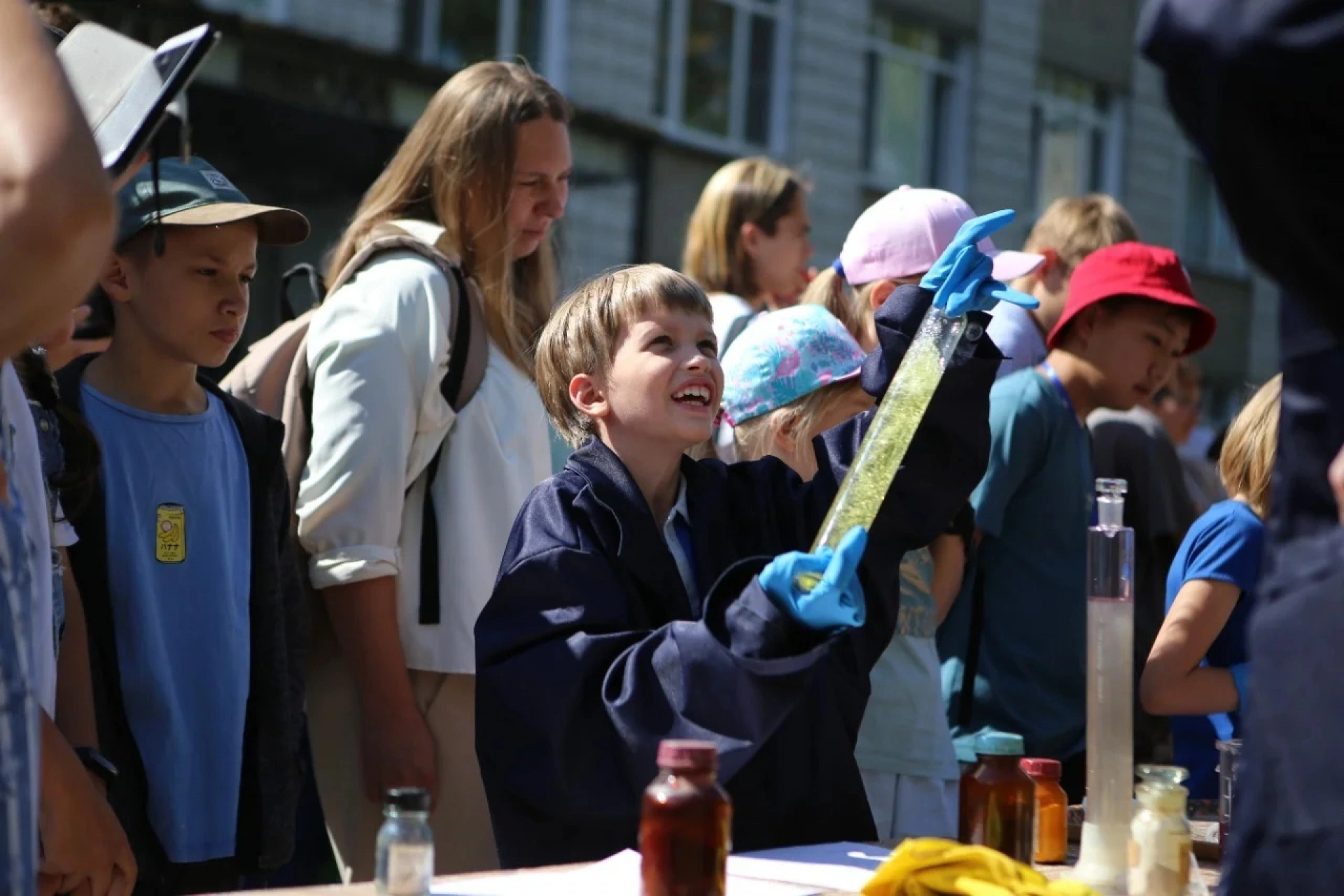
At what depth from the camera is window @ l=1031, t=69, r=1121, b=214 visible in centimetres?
1705

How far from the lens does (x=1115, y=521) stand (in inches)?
84.9

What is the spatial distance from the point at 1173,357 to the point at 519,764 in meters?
2.53

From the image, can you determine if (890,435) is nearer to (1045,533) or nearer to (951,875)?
(951,875)

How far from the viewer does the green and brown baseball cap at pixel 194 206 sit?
3.07m

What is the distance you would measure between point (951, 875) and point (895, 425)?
24.7 inches

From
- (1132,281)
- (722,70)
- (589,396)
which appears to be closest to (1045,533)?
(1132,281)

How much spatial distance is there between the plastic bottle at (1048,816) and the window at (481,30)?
9.68 m

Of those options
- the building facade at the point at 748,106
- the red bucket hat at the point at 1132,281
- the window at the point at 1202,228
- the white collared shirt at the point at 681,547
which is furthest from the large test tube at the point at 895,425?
the window at the point at 1202,228

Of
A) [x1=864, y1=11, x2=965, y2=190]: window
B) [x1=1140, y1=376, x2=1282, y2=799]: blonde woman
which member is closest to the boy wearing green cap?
[x1=1140, y1=376, x2=1282, y2=799]: blonde woman

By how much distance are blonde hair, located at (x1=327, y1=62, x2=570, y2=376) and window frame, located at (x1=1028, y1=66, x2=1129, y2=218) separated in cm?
1395

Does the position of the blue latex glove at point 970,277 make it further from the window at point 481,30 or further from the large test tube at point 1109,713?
the window at point 481,30

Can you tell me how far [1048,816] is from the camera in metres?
2.27

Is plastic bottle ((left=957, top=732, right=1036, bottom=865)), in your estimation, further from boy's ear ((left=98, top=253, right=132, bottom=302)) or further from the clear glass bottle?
boy's ear ((left=98, top=253, right=132, bottom=302))

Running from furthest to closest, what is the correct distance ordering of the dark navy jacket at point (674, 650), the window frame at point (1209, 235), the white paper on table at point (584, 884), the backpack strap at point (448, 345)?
the window frame at point (1209, 235) → the backpack strap at point (448, 345) → the dark navy jacket at point (674, 650) → the white paper on table at point (584, 884)
